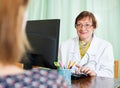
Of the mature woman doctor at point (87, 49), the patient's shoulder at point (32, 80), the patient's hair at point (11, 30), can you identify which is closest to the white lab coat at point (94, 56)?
the mature woman doctor at point (87, 49)

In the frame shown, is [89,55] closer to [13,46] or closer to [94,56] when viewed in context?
[94,56]

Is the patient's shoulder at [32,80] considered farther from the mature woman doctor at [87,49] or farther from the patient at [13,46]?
the mature woman doctor at [87,49]

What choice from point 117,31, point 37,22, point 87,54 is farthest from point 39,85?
point 117,31

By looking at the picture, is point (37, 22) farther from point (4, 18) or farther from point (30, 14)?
point (30, 14)

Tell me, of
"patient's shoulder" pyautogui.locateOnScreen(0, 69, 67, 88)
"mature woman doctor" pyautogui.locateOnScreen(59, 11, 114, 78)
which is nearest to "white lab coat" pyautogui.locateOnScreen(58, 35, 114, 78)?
"mature woman doctor" pyautogui.locateOnScreen(59, 11, 114, 78)

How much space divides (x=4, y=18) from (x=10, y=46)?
0.25 feet

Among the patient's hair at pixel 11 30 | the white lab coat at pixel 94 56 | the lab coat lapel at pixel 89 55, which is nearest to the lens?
the patient's hair at pixel 11 30

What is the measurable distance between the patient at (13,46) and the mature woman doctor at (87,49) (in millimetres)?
1696

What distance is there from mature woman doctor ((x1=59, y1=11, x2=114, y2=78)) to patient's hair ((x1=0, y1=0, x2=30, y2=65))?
1.72 metres

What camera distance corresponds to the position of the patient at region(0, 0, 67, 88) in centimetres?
65

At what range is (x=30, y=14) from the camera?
372 centimetres

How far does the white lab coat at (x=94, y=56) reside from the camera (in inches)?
92.4

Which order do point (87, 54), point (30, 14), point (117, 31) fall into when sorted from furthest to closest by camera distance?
point (30, 14)
point (117, 31)
point (87, 54)

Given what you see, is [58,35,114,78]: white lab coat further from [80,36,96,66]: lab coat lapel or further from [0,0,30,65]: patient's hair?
[0,0,30,65]: patient's hair
